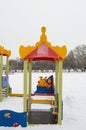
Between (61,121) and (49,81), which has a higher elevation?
(49,81)

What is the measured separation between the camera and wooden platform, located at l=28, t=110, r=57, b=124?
689cm

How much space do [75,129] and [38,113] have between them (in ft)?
7.39

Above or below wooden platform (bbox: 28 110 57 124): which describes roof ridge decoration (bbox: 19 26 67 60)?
above

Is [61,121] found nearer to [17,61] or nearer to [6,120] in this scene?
[6,120]

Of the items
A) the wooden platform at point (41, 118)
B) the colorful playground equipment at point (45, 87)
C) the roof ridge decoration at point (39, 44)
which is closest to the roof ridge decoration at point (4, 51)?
the colorful playground equipment at point (45, 87)

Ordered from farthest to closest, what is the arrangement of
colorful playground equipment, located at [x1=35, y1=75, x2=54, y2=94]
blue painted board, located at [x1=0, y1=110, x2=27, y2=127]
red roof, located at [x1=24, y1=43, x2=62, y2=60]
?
Result: colorful playground equipment, located at [x1=35, y1=75, x2=54, y2=94], red roof, located at [x1=24, y1=43, x2=62, y2=60], blue painted board, located at [x1=0, y1=110, x2=27, y2=127]

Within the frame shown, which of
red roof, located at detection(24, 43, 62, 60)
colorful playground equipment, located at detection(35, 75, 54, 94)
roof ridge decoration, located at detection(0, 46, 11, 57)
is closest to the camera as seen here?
red roof, located at detection(24, 43, 62, 60)

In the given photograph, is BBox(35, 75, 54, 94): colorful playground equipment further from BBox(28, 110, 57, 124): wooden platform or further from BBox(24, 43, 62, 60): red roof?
BBox(24, 43, 62, 60): red roof

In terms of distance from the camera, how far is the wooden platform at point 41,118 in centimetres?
689

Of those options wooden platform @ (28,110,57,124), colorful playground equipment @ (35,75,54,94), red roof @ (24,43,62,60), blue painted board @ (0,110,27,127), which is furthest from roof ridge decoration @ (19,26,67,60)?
colorful playground equipment @ (35,75,54,94)

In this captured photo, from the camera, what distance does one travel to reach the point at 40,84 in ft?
37.0

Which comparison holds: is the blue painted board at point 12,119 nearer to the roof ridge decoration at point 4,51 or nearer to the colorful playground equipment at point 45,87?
the colorful playground equipment at point 45,87

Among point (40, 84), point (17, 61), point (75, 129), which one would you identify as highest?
point (17, 61)

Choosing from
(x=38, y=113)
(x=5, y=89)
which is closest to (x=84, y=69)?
(x=5, y=89)
